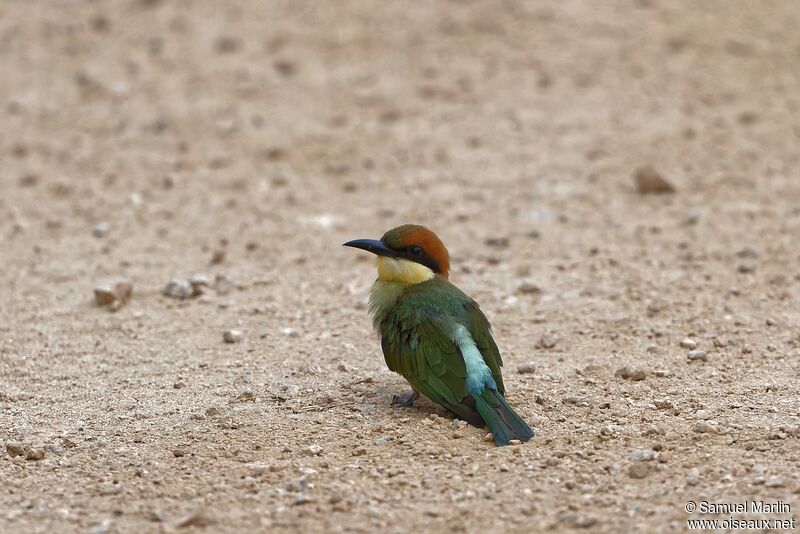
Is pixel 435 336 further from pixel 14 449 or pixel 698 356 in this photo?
pixel 14 449

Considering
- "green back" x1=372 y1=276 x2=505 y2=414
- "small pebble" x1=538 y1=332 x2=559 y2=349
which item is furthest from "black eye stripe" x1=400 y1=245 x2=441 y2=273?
"small pebble" x1=538 y1=332 x2=559 y2=349

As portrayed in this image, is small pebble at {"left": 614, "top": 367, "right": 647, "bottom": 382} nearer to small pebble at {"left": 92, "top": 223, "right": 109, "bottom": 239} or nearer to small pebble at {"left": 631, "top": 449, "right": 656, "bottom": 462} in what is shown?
small pebble at {"left": 631, "top": 449, "right": 656, "bottom": 462}

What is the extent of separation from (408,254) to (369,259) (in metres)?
1.79

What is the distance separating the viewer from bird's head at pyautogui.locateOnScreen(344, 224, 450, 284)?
485 centimetres

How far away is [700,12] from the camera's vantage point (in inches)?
379

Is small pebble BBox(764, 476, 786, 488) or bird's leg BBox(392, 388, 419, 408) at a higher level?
small pebble BBox(764, 476, 786, 488)

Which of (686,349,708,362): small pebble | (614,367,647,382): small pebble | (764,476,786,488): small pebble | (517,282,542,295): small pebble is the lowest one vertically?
(764,476,786,488): small pebble

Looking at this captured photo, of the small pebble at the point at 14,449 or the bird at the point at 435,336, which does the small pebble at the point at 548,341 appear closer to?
the bird at the point at 435,336

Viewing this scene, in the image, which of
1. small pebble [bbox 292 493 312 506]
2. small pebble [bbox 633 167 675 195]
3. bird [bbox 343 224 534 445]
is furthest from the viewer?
small pebble [bbox 633 167 675 195]

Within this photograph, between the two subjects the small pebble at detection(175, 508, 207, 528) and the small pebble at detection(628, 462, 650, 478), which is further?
the small pebble at detection(628, 462, 650, 478)

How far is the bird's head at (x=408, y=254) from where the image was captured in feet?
15.9

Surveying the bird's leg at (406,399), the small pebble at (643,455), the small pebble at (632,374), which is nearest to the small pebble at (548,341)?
the small pebble at (632,374)

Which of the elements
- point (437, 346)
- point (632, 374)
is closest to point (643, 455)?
point (632, 374)

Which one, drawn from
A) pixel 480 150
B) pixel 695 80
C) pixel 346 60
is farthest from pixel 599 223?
pixel 346 60
